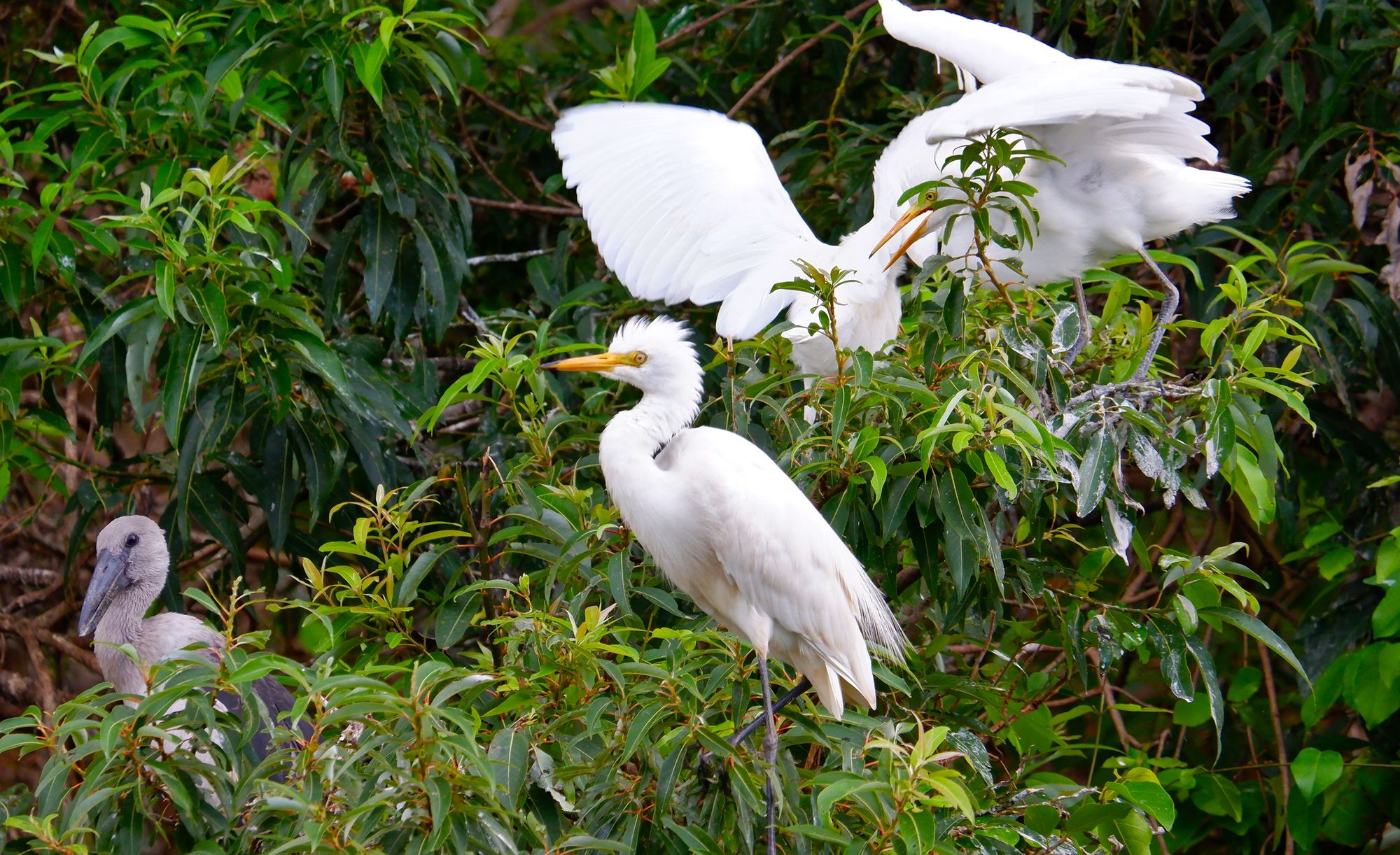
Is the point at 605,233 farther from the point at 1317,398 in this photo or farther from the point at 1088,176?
the point at 1317,398

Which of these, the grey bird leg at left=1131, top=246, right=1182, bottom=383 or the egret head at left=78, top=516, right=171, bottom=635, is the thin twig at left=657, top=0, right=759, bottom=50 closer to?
the grey bird leg at left=1131, top=246, right=1182, bottom=383

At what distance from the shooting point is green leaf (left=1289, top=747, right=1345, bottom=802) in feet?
9.26

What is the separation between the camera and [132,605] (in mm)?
2844

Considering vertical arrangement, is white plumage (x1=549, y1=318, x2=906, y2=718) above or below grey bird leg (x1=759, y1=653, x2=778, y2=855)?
above

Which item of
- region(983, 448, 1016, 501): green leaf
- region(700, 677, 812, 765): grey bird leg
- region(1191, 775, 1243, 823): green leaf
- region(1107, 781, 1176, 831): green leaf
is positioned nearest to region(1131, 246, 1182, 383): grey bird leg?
region(983, 448, 1016, 501): green leaf

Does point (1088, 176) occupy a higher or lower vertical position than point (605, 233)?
higher

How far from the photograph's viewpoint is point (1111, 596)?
3.37 meters

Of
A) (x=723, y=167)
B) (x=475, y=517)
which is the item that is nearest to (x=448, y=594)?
(x=475, y=517)

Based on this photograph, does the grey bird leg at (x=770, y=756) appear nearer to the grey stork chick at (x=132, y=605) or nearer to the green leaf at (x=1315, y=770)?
the grey stork chick at (x=132, y=605)

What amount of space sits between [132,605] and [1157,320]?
2.14 metres

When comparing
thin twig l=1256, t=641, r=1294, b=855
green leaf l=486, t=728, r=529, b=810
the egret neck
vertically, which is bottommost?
thin twig l=1256, t=641, r=1294, b=855

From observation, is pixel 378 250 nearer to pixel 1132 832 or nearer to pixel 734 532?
pixel 734 532

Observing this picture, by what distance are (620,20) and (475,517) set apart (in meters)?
2.37

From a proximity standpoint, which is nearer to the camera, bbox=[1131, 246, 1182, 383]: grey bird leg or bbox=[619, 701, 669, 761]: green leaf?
bbox=[619, 701, 669, 761]: green leaf
